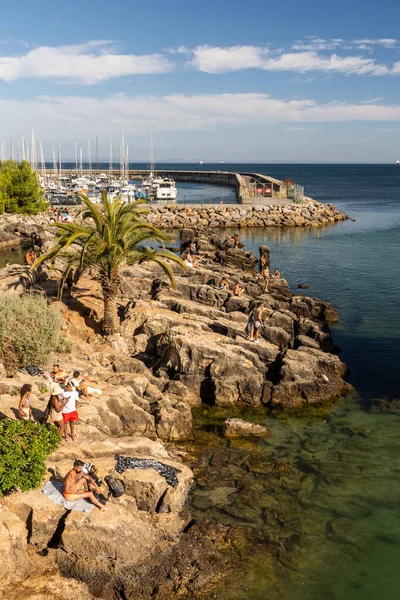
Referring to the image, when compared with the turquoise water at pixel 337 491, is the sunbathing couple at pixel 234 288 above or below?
above

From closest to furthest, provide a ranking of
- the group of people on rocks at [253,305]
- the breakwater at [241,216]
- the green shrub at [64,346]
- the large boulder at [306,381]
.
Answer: the green shrub at [64,346], the large boulder at [306,381], the group of people on rocks at [253,305], the breakwater at [241,216]

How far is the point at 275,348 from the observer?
23.6 metres

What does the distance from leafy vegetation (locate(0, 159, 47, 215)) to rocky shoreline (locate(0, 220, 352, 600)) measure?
37016mm

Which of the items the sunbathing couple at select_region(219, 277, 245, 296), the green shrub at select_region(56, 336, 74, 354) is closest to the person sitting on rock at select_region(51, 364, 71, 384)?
the green shrub at select_region(56, 336, 74, 354)

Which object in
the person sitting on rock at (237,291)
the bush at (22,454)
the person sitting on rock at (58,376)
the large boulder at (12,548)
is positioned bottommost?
the large boulder at (12,548)

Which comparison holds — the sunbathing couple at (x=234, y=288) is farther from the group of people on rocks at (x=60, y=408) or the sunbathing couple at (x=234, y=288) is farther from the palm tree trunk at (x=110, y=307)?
the group of people on rocks at (x=60, y=408)

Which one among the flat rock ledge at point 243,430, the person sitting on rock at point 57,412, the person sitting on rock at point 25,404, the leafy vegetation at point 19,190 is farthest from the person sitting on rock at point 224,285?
the leafy vegetation at point 19,190

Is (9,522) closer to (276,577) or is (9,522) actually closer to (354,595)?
(276,577)

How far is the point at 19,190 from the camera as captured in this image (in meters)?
64.4

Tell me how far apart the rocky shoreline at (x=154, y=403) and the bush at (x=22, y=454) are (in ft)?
1.34

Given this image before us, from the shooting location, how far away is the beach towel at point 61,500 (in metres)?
12.2

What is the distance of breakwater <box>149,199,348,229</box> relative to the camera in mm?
71562

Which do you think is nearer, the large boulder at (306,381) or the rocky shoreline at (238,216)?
the large boulder at (306,381)

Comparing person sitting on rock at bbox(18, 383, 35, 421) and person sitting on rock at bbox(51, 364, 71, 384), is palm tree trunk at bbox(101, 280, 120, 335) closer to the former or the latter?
person sitting on rock at bbox(51, 364, 71, 384)
